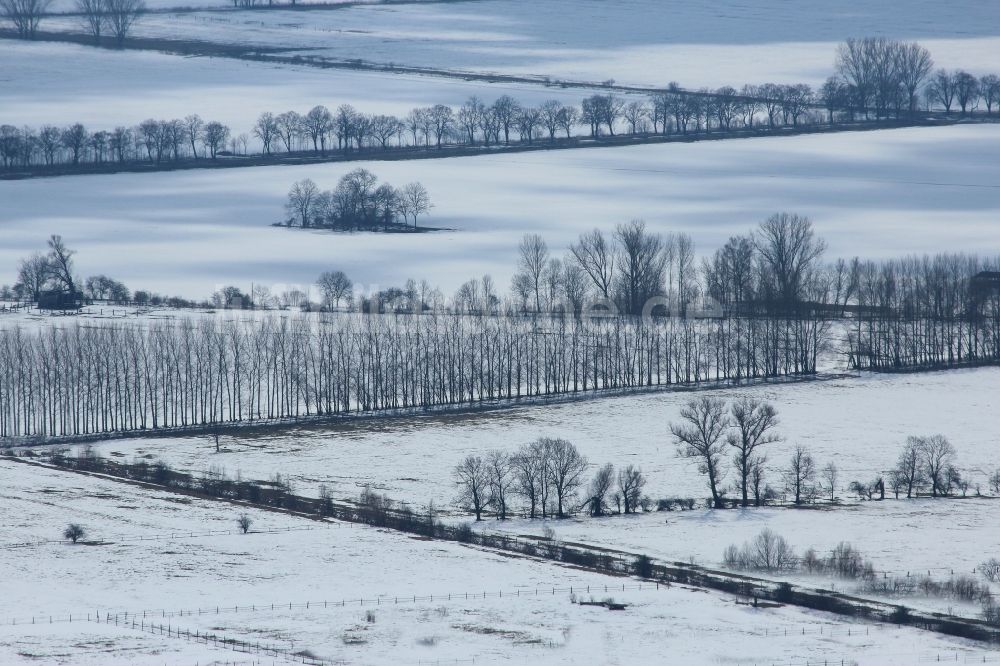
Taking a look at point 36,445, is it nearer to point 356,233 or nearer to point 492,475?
point 492,475

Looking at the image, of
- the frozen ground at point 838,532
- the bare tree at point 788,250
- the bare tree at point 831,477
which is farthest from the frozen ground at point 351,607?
the bare tree at point 788,250

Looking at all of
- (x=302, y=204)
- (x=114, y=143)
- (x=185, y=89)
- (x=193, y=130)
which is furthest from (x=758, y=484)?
(x=185, y=89)

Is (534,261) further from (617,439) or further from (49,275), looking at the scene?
(617,439)

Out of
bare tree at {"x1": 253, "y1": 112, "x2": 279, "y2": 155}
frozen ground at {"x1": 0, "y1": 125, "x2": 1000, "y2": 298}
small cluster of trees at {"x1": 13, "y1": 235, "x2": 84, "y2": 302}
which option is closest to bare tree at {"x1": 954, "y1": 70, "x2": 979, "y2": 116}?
frozen ground at {"x1": 0, "y1": 125, "x2": 1000, "y2": 298}

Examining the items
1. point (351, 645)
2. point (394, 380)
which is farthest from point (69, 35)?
point (351, 645)

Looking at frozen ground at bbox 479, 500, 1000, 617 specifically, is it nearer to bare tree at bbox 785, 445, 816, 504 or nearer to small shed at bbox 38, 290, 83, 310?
bare tree at bbox 785, 445, 816, 504

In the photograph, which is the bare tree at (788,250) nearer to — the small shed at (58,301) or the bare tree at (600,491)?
the bare tree at (600,491)
